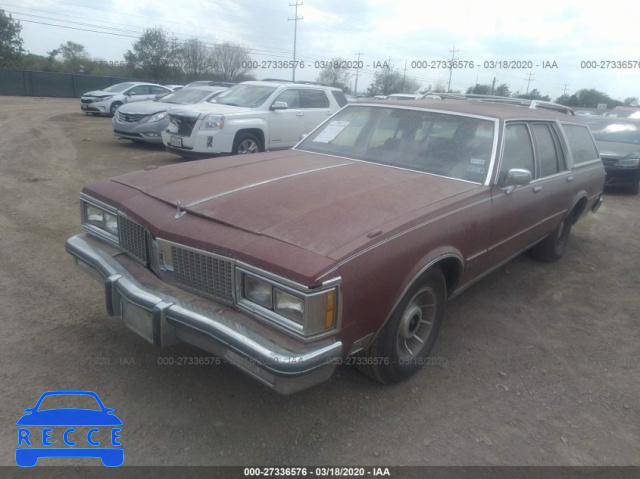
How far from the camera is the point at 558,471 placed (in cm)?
244

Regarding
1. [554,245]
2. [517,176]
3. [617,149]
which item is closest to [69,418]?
[517,176]

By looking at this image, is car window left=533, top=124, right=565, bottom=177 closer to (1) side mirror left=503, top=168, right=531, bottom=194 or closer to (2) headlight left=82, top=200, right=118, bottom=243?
(1) side mirror left=503, top=168, right=531, bottom=194

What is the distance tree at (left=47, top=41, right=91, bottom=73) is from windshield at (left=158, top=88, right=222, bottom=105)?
37.2 m

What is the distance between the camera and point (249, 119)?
29.3 ft

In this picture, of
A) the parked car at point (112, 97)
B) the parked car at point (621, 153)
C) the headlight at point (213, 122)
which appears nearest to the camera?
the headlight at point (213, 122)

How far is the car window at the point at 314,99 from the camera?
1000 centimetres

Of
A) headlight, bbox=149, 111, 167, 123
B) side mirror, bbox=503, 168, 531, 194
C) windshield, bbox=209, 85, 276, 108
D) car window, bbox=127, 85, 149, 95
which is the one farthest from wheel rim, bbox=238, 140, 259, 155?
car window, bbox=127, 85, 149, 95

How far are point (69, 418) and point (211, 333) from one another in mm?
1000

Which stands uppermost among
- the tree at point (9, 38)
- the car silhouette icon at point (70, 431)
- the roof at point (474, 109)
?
the tree at point (9, 38)

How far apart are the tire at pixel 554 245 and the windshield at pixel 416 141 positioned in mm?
1899

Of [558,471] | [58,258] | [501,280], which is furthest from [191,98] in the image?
[558,471]

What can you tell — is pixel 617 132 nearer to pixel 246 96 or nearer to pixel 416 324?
pixel 246 96

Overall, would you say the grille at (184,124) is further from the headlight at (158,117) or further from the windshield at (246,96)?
the headlight at (158,117)

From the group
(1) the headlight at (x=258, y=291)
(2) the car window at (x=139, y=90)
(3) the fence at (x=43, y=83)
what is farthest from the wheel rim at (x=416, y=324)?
(3) the fence at (x=43, y=83)
